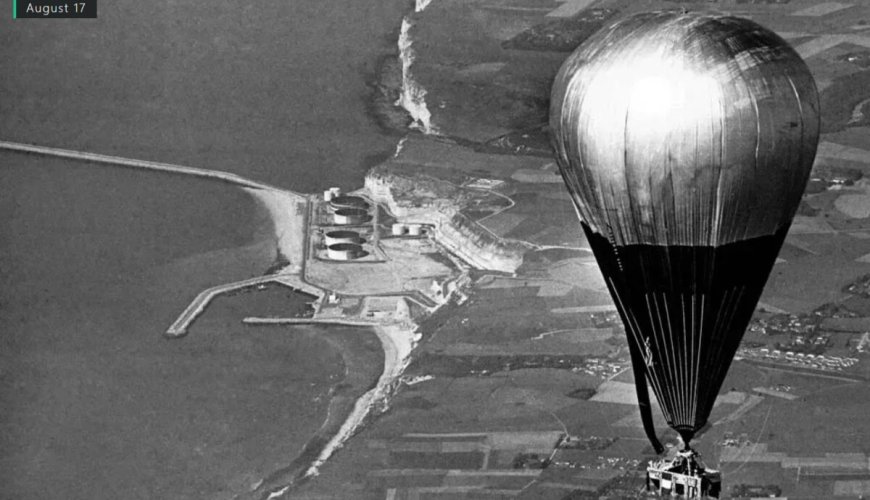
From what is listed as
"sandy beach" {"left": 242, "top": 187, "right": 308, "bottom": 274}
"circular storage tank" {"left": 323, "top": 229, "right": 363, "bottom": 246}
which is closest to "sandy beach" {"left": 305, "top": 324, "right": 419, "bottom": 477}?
"sandy beach" {"left": 242, "top": 187, "right": 308, "bottom": 274}

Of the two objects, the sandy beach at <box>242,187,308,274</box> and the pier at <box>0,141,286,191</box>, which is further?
the pier at <box>0,141,286,191</box>

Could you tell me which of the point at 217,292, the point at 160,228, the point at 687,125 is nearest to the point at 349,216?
the point at 160,228

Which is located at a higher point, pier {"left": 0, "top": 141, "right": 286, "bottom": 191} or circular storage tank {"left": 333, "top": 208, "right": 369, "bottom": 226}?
pier {"left": 0, "top": 141, "right": 286, "bottom": 191}

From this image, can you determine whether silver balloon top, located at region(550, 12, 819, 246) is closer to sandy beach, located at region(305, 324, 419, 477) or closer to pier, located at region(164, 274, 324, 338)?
sandy beach, located at region(305, 324, 419, 477)

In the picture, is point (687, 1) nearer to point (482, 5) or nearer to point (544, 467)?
point (482, 5)

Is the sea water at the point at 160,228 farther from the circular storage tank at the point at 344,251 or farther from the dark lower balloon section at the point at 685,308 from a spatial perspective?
the dark lower balloon section at the point at 685,308

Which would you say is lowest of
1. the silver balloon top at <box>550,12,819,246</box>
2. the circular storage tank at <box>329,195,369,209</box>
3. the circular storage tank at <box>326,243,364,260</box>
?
the circular storage tank at <box>326,243,364,260</box>

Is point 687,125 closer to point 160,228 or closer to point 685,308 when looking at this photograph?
point 685,308
